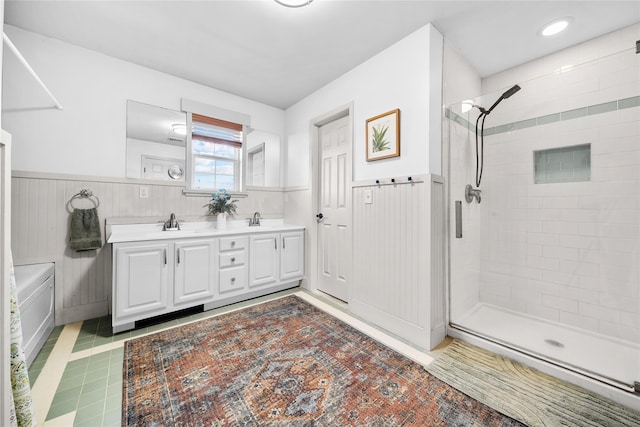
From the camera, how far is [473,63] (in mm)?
2500

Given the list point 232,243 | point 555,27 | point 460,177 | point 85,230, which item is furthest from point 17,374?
point 555,27

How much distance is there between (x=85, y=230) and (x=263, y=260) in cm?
162

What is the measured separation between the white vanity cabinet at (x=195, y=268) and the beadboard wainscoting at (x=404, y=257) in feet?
3.45

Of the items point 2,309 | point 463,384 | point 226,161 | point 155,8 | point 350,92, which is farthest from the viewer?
point 226,161

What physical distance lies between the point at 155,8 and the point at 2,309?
6.81ft

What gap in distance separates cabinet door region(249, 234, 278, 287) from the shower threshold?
75.1 inches

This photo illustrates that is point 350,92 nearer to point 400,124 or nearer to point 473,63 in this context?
point 400,124

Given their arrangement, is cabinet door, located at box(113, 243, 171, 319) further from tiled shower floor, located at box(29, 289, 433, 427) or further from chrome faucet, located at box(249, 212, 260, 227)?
chrome faucet, located at box(249, 212, 260, 227)

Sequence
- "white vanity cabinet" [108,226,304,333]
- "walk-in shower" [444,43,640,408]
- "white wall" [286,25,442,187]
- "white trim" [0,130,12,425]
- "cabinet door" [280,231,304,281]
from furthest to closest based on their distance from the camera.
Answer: "cabinet door" [280,231,304,281] < "white vanity cabinet" [108,226,304,333] < "white wall" [286,25,442,187] < "walk-in shower" [444,43,640,408] < "white trim" [0,130,12,425]

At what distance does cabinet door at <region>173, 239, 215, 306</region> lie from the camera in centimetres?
231

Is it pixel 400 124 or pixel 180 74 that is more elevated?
pixel 180 74

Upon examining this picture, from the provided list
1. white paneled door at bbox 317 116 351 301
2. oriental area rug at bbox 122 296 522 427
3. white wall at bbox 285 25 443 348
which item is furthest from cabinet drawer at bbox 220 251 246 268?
white wall at bbox 285 25 443 348

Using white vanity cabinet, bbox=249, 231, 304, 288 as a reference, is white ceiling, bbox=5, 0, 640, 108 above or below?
above

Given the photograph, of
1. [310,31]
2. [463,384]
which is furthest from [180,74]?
[463,384]
